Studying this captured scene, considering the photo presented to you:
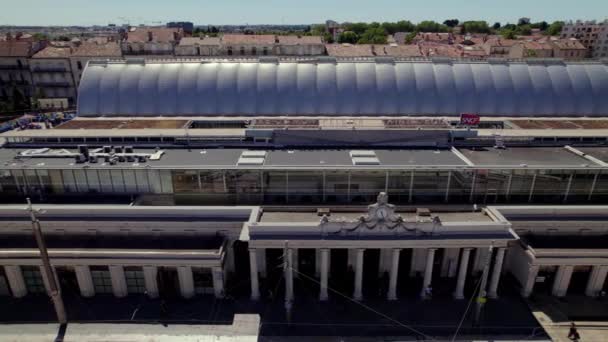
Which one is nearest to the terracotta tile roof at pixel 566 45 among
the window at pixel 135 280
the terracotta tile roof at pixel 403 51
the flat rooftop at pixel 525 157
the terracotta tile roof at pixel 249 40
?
the terracotta tile roof at pixel 403 51

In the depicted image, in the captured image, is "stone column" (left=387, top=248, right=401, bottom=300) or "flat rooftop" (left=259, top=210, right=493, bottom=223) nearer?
"stone column" (left=387, top=248, right=401, bottom=300)

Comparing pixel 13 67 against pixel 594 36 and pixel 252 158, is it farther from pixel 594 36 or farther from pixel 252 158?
pixel 594 36

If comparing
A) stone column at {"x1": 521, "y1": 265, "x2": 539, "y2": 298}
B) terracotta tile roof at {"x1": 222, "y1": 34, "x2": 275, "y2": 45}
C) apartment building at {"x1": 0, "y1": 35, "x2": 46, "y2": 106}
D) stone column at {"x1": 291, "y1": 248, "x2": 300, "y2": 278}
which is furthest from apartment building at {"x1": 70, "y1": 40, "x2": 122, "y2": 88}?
stone column at {"x1": 521, "y1": 265, "x2": 539, "y2": 298}

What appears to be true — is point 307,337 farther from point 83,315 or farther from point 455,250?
point 83,315

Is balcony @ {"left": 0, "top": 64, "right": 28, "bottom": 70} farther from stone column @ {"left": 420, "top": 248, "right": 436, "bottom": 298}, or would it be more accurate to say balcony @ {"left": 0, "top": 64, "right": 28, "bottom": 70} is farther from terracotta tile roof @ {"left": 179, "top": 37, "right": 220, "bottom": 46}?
stone column @ {"left": 420, "top": 248, "right": 436, "bottom": 298}

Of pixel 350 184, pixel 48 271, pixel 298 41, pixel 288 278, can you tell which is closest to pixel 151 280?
pixel 48 271

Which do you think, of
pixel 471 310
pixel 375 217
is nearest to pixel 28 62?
pixel 375 217
